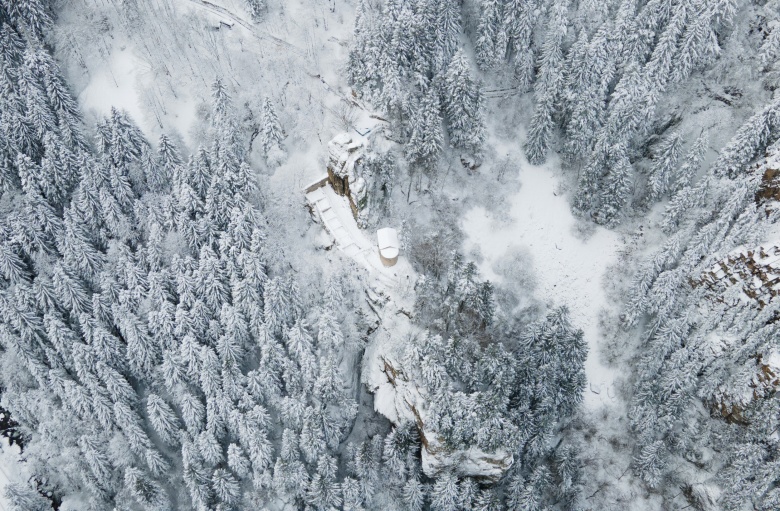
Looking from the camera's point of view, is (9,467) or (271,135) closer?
(9,467)

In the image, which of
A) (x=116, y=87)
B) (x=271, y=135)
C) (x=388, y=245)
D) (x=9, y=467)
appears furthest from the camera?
(x=116, y=87)

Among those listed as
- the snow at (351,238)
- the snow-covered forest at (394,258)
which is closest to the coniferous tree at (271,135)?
the snow-covered forest at (394,258)

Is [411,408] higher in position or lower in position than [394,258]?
lower

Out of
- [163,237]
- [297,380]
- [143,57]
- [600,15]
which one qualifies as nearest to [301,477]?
[297,380]

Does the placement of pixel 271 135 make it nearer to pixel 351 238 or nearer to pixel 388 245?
pixel 351 238

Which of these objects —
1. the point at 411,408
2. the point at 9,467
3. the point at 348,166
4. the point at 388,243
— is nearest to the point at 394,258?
the point at 388,243

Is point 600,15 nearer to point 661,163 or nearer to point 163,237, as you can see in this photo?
point 661,163

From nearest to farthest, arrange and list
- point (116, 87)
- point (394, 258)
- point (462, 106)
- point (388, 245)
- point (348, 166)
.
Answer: point (388, 245) < point (394, 258) < point (348, 166) < point (462, 106) < point (116, 87)

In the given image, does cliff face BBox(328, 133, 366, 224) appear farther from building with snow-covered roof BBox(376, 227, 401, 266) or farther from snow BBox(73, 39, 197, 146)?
snow BBox(73, 39, 197, 146)
